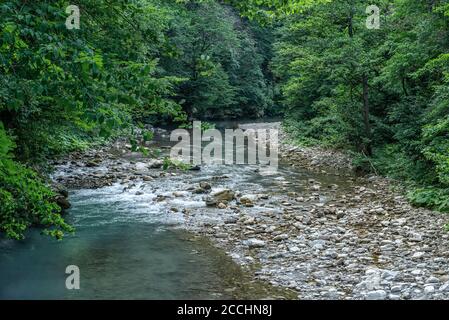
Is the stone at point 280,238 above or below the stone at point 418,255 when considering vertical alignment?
below

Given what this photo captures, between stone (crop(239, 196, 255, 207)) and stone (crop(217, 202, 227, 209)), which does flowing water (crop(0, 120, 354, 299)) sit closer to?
stone (crop(217, 202, 227, 209))

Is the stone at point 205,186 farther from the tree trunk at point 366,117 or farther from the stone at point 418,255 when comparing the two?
the stone at point 418,255

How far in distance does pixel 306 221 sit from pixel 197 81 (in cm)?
2680

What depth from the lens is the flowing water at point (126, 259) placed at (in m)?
6.25

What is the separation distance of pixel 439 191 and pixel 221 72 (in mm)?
28103

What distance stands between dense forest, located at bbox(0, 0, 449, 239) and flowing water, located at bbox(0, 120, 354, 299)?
65 centimetres

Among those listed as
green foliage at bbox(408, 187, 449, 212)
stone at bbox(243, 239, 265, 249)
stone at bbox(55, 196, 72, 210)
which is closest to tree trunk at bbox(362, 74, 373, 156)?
green foliage at bbox(408, 187, 449, 212)

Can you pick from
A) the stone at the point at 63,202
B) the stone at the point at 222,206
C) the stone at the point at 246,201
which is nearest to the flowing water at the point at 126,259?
the stone at the point at 63,202

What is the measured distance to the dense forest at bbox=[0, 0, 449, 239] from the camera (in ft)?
9.52

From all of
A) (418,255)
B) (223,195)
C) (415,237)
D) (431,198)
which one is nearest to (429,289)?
(418,255)

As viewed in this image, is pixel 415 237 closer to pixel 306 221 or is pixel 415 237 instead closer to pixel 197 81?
pixel 306 221

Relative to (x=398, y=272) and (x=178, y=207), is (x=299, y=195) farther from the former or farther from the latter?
(x=398, y=272)

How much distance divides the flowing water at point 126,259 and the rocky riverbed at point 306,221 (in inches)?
12.6

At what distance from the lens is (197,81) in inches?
1377
